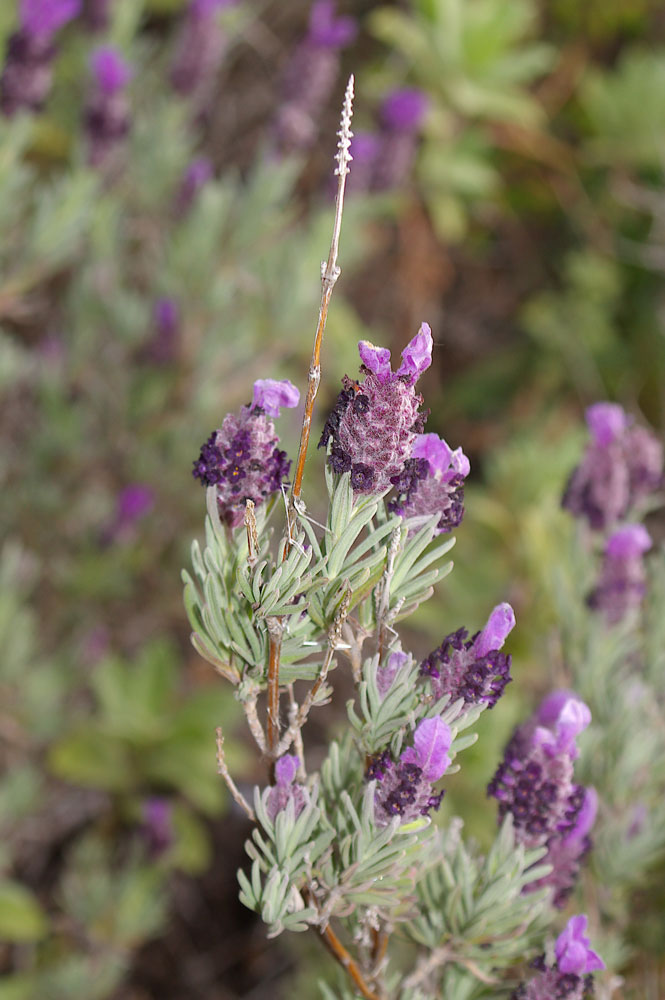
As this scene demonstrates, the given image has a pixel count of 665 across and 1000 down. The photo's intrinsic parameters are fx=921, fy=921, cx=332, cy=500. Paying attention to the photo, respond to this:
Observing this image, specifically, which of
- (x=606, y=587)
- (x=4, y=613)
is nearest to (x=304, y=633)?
(x=606, y=587)

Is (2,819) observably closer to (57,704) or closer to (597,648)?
(57,704)

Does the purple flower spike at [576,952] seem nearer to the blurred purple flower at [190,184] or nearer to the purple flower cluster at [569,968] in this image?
the purple flower cluster at [569,968]

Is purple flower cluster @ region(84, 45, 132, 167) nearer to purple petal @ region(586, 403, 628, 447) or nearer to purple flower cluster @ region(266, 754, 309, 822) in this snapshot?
purple petal @ region(586, 403, 628, 447)

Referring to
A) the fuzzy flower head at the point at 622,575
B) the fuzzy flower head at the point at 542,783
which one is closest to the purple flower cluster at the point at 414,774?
the fuzzy flower head at the point at 542,783

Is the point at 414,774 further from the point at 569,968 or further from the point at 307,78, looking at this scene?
the point at 307,78

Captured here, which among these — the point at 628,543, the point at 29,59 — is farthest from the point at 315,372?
the point at 29,59

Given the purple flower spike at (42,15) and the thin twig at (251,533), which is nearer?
the thin twig at (251,533)
